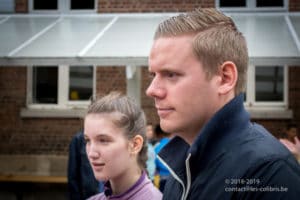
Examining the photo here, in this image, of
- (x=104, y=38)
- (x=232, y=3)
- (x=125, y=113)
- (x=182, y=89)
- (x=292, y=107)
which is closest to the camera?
(x=182, y=89)

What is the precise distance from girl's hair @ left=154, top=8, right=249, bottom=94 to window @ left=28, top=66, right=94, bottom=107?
9.10m

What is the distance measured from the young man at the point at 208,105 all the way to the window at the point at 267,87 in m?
8.88

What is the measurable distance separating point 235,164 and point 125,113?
1.30m

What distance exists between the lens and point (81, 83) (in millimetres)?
10766

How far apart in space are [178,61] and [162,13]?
8.63m

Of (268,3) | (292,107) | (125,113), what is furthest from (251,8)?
(125,113)

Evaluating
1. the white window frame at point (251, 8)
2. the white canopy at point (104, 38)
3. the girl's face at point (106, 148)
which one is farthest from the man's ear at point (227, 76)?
the white window frame at point (251, 8)

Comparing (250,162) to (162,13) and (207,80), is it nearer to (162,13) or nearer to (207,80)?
(207,80)

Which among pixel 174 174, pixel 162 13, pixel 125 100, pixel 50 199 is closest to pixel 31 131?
pixel 50 199

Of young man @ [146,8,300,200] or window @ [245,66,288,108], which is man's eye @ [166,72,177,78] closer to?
young man @ [146,8,300,200]

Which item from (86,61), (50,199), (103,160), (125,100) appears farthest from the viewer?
(50,199)

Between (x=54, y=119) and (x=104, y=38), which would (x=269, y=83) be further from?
(x=54, y=119)

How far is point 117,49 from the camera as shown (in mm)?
7551

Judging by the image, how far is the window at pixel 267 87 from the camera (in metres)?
10.2
